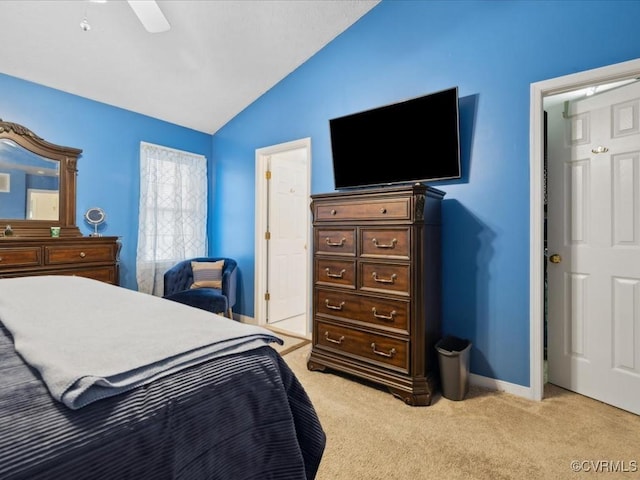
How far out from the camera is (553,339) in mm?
2295

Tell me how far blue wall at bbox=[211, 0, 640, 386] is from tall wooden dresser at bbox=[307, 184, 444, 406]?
25 cm

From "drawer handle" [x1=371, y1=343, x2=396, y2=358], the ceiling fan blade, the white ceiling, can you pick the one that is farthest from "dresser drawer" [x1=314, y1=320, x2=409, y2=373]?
the white ceiling

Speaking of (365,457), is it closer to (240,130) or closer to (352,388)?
(352,388)

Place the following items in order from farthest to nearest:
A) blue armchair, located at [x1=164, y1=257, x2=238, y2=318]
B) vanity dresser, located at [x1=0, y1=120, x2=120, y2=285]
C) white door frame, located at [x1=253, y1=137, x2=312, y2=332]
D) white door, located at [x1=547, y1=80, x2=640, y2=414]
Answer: white door frame, located at [x1=253, y1=137, x2=312, y2=332] → blue armchair, located at [x1=164, y1=257, x2=238, y2=318] → vanity dresser, located at [x1=0, y1=120, x2=120, y2=285] → white door, located at [x1=547, y1=80, x2=640, y2=414]

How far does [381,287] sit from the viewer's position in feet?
7.38

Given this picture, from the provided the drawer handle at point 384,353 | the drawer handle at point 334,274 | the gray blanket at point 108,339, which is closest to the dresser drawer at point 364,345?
the drawer handle at point 384,353

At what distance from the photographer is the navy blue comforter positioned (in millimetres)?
559

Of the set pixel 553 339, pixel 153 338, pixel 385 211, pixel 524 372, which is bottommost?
pixel 524 372

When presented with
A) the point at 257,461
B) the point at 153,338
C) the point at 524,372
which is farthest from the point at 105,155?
the point at 524,372

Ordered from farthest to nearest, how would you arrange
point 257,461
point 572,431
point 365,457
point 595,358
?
point 595,358 < point 572,431 < point 365,457 < point 257,461

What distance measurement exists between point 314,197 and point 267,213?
136 cm

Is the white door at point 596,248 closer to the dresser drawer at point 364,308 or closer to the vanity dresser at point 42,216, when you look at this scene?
the dresser drawer at point 364,308

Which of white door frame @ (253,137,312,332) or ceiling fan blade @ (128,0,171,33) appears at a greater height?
ceiling fan blade @ (128,0,171,33)

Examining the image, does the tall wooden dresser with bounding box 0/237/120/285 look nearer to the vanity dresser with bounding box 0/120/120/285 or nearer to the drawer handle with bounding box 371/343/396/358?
the vanity dresser with bounding box 0/120/120/285
